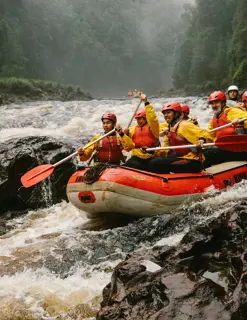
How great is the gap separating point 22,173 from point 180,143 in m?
3.25

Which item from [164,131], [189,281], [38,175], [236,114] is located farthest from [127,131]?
[189,281]

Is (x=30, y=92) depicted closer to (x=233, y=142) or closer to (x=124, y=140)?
(x=124, y=140)

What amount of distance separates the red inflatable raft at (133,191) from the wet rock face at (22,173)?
1719mm

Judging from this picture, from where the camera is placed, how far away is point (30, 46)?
81000 mm

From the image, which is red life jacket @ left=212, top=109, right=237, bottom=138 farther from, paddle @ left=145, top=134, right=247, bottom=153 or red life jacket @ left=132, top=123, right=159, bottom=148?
red life jacket @ left=132, top=123, right=159, bottom=148

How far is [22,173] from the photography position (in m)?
7.77

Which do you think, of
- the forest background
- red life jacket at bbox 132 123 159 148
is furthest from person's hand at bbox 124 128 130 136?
the forest background

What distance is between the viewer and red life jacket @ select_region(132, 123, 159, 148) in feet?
21.7

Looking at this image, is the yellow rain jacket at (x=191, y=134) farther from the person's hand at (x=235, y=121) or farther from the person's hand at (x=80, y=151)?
the person's hand at (x=80, y=151)

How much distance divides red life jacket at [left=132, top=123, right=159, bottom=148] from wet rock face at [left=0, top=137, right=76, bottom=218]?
197 cm

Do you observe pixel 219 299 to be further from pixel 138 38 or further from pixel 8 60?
pixel 138 38

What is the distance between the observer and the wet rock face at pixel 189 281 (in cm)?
271

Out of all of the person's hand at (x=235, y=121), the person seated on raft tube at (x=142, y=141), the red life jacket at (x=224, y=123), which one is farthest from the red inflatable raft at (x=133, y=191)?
the red life jacket at (x=224, y=123)

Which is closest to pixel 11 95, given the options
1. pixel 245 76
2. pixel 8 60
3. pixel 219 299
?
pixel 245 76
